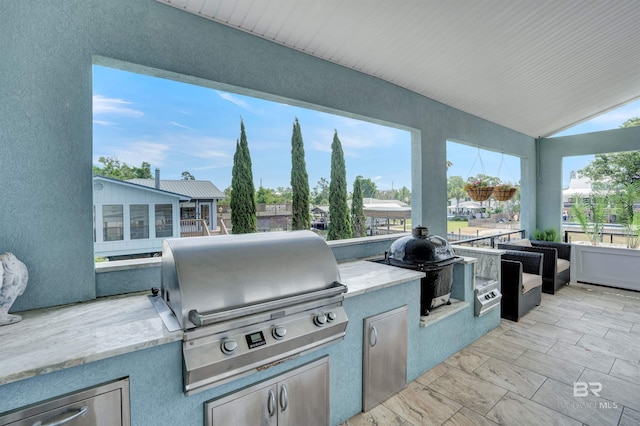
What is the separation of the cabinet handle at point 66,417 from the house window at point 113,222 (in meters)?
1.23

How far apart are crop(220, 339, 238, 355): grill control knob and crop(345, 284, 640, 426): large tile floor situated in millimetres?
1178

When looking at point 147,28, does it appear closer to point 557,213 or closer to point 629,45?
point 629,45

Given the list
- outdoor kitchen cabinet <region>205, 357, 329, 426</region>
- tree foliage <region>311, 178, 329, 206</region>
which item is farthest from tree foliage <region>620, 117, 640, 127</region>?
outdoor kitchen cabinet <region>205, 357, 329, 426</region>

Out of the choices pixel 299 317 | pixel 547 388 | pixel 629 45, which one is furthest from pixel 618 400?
pixel 629 45

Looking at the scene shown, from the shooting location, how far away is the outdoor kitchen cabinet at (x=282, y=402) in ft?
4.85

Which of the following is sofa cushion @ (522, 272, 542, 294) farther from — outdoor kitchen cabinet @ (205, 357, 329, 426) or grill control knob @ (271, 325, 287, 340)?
grill control knob @ (271, 325, 287, 340)

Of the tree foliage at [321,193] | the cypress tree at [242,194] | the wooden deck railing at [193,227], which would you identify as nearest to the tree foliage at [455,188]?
the tree foliage at [321,193]

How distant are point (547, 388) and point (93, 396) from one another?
3096 millimetres

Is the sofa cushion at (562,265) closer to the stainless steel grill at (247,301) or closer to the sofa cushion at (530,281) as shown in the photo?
the sofa cushion at (530,281)

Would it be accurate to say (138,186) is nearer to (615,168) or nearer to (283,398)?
(283,398)

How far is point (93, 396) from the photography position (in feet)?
3.83

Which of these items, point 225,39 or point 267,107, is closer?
point 225,39

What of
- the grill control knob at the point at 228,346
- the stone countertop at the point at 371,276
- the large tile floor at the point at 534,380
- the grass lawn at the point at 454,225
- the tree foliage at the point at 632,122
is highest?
the tree foliage at the point at 632,122

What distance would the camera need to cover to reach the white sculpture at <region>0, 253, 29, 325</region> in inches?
56.6
